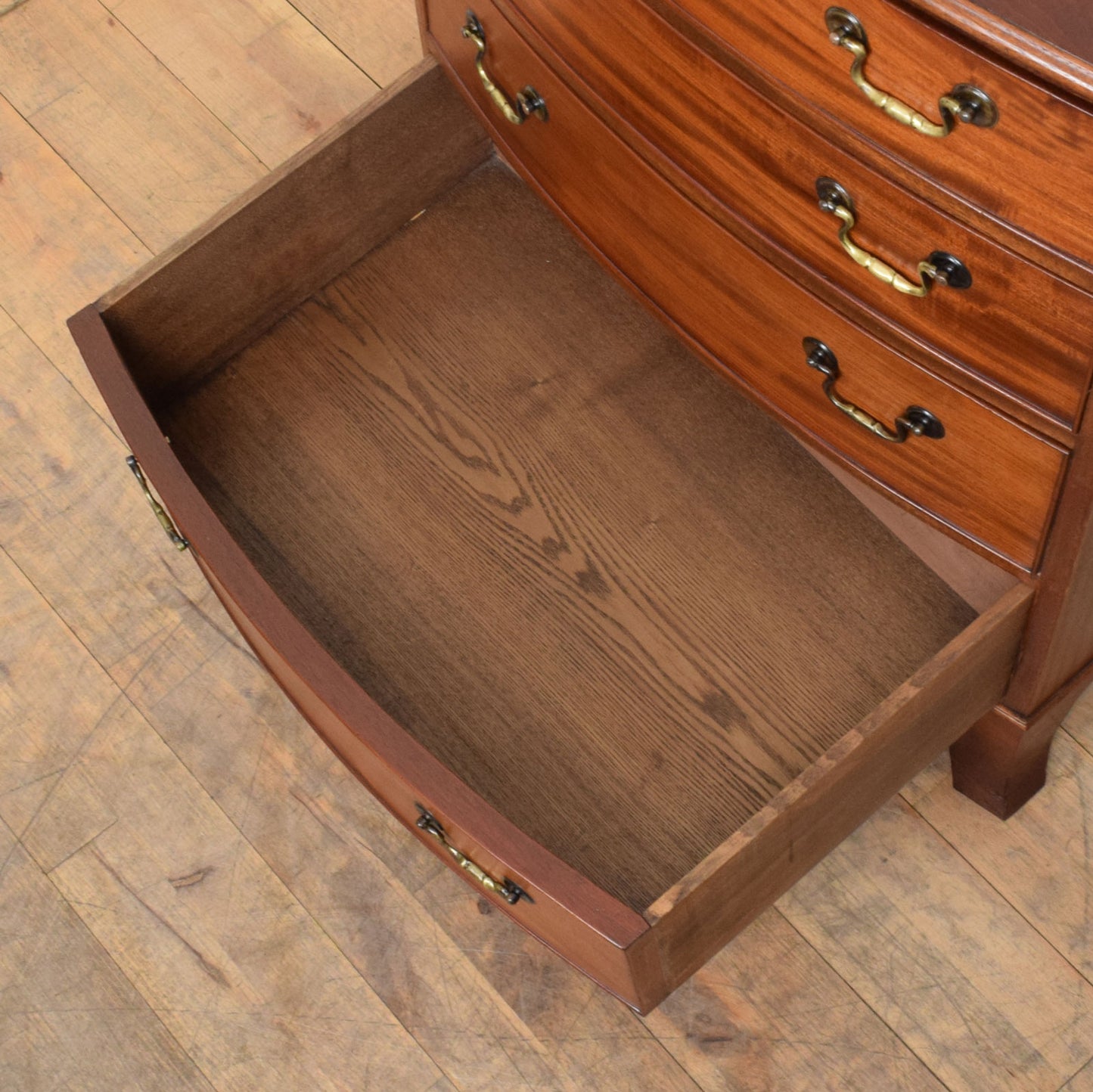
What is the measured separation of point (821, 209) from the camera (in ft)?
2.74

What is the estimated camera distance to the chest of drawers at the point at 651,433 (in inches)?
31.1

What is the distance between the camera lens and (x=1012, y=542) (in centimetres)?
91

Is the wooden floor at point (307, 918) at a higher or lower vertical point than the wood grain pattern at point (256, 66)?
lower

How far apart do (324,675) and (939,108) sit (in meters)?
0.48

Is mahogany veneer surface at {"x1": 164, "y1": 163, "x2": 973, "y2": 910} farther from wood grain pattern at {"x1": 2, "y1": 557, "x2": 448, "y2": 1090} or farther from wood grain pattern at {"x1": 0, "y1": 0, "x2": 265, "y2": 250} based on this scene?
wood grain pattern at {"x1": 0, "y1": 0, "x2": 265, "y2": 250}

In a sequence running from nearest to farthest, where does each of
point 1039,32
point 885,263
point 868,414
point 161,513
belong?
point 1039,32 → point 885,263 → point 868,414 → point 161,513

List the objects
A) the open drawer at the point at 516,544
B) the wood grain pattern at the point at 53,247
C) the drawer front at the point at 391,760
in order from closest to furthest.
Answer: the drawer front at the point at 391,760 → the open drawer at the point at 516,544 → the wood grain pattern at the point at 53,247

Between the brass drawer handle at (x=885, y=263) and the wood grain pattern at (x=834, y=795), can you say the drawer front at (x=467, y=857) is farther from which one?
the brass drawer handle at (x=885, y=263)

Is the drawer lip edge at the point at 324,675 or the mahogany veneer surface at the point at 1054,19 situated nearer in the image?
the mahogany veneer surface at the point at 1054,19

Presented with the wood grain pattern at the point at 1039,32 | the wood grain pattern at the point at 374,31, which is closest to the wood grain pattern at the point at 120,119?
the wood grain pattern at the point at 374,31

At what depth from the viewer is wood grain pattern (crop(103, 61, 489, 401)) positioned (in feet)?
3.65

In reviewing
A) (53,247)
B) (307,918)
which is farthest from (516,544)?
(53,247)

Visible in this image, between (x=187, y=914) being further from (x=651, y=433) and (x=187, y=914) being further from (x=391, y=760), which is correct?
(x=651, y=433)

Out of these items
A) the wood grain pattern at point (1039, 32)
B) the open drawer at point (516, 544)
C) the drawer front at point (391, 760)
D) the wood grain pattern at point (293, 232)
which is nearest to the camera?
the wood grain pattern at point (1039, 32)
